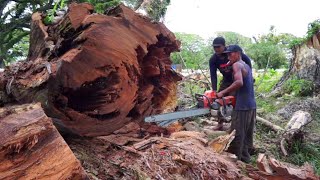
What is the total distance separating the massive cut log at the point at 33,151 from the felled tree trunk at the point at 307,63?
7287mm

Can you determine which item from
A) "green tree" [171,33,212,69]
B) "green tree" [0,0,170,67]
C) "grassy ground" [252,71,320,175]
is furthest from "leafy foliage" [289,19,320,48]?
"green tree" [0,0,170,67]

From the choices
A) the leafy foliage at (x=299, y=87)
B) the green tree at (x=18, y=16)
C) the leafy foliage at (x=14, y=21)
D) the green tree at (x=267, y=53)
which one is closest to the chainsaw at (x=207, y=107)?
the green tree at (x=18, y=16)

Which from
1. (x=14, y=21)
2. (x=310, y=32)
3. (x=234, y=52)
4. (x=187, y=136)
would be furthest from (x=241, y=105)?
(x=14, y=21)

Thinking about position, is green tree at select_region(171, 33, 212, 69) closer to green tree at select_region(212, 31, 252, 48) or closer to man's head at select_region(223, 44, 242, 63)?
man's head at select_region(223, 44, 242, 63)

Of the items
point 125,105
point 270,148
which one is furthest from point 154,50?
point 270,148

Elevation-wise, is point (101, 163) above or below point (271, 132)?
above

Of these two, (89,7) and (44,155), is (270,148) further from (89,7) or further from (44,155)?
(44,155)

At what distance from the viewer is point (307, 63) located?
837 cm

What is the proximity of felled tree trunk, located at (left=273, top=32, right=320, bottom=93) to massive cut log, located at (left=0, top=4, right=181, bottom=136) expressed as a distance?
600 centimetres

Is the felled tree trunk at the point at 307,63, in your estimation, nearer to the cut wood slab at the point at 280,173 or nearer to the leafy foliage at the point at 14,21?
the cut wood slab at the point at 280,173

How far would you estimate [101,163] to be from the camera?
8.32 feet

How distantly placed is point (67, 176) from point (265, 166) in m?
2.15

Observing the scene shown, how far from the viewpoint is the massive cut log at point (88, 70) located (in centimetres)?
261

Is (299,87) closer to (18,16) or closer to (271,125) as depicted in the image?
(271,125)
